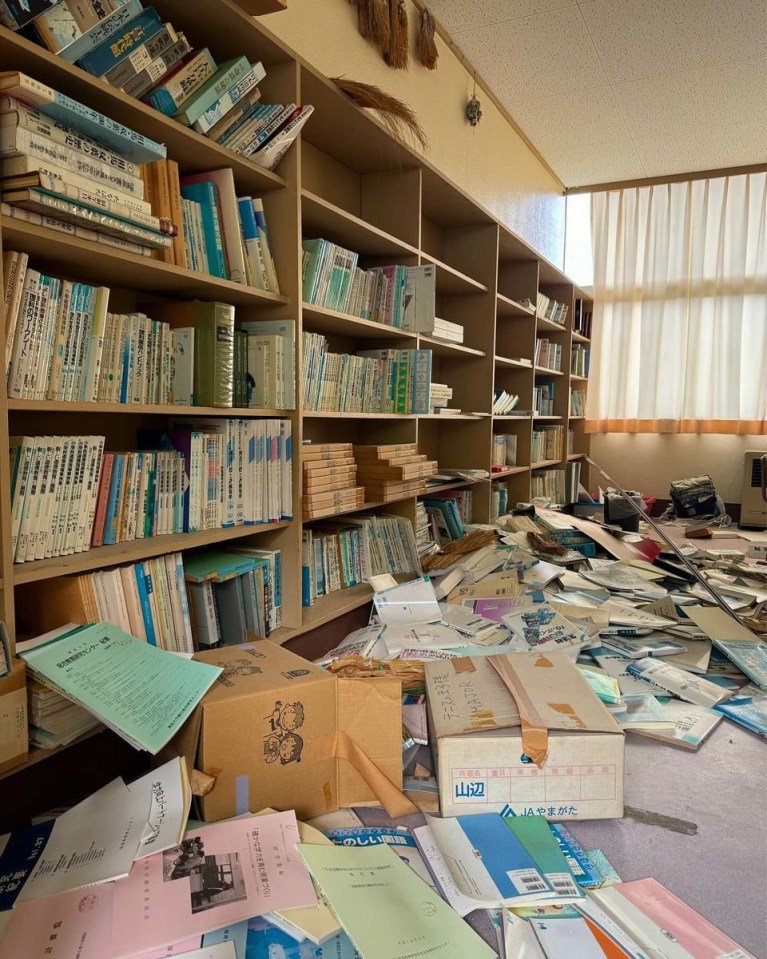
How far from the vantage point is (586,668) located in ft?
5.70

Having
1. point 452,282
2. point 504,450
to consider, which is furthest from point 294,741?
point 504,450

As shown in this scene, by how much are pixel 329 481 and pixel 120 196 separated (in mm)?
997

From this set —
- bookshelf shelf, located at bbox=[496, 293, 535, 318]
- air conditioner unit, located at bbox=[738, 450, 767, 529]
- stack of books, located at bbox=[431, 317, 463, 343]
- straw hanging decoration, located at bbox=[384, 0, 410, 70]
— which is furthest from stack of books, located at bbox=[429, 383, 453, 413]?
air conditioner unit, located at bbox=[738, 450, 767, 529]

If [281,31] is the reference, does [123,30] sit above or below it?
below

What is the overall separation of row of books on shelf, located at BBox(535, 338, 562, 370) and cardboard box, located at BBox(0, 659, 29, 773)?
143 inches

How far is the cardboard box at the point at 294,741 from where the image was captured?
1.07m

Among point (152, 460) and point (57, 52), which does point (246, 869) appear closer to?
point (152, 460)

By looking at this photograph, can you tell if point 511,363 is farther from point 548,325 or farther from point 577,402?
point 577,402

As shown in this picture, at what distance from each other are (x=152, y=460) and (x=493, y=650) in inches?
39.4

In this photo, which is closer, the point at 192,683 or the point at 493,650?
the point at 192,683

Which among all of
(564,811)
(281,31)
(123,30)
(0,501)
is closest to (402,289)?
(281,31)

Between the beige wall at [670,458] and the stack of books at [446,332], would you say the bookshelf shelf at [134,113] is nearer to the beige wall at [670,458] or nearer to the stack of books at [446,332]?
the stack of books at [446,332]

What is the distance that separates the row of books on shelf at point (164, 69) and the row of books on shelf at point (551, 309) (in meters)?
2.75

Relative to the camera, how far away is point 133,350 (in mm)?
1436
